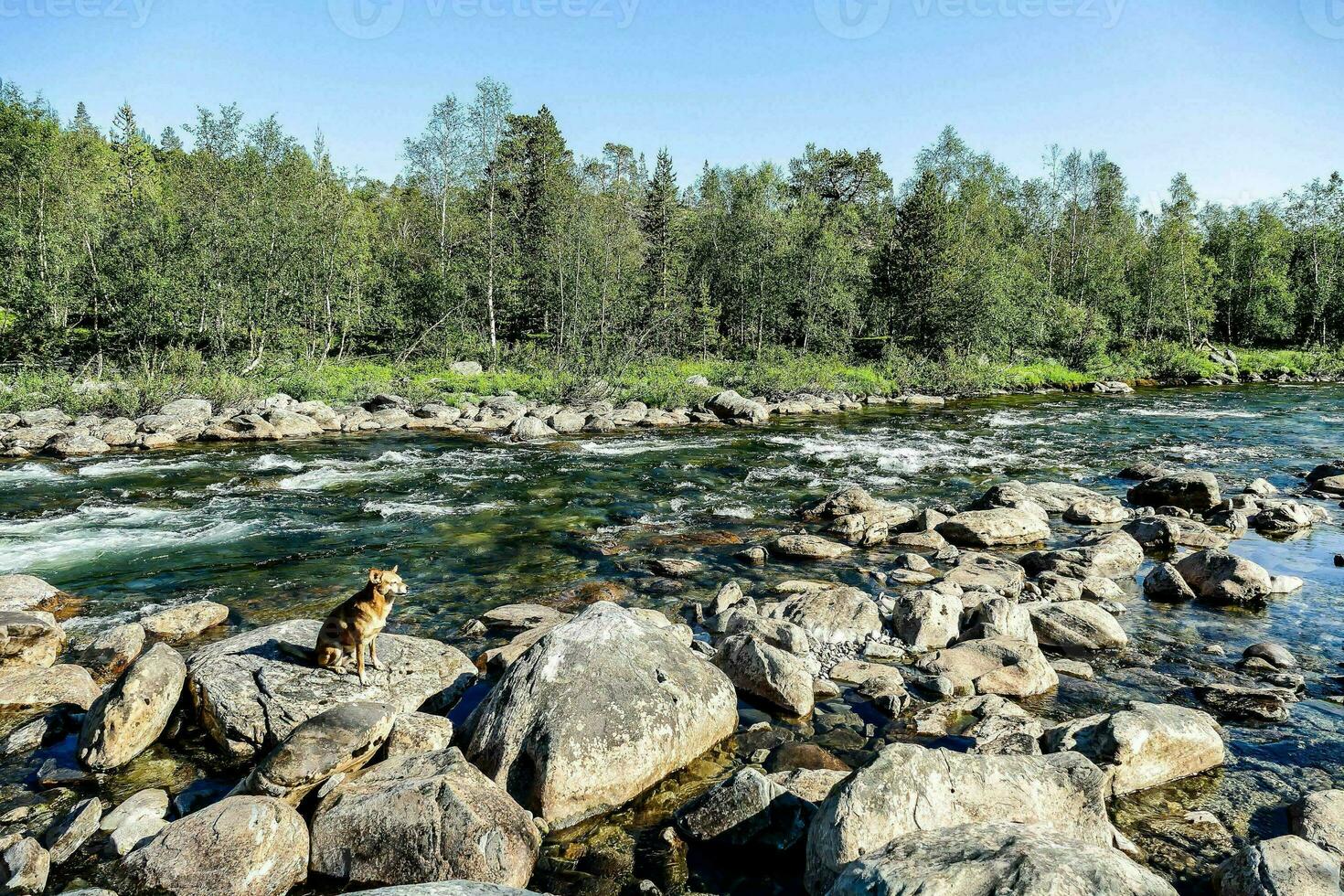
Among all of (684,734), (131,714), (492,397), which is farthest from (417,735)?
(492,397)

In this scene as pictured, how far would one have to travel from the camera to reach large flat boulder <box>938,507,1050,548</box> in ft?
44.2

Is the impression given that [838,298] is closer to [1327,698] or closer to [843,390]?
[843,390]

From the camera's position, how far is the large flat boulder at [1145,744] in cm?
575

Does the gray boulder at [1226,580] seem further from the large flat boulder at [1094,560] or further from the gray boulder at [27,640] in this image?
the gray boulder at [27,640]

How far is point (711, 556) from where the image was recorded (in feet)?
41.3

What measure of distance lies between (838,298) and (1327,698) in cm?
4723

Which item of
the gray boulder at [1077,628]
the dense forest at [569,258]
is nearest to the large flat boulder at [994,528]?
the gray boulder at [1077,628]

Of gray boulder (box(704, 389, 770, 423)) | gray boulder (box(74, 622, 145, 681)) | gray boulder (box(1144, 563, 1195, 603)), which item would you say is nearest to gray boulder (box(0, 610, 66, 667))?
gray boulder (box(74, 622, 145, 681))

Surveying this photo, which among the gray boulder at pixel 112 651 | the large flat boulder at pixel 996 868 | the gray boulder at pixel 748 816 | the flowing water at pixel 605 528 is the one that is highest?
the large flat boulder at pixel 996 868

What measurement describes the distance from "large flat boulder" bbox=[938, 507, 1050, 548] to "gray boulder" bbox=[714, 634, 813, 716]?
281 inches

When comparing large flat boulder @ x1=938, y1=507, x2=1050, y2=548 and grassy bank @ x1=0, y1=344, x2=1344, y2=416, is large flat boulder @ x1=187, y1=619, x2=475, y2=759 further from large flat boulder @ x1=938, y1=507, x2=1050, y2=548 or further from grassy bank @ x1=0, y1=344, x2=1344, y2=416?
Result: grassy bank @ x1=0, y1=344, x2=1344, y2=416

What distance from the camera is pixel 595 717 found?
577cm

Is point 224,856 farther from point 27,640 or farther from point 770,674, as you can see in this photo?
point 27,640

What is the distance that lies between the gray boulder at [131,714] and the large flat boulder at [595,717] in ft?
8.73
